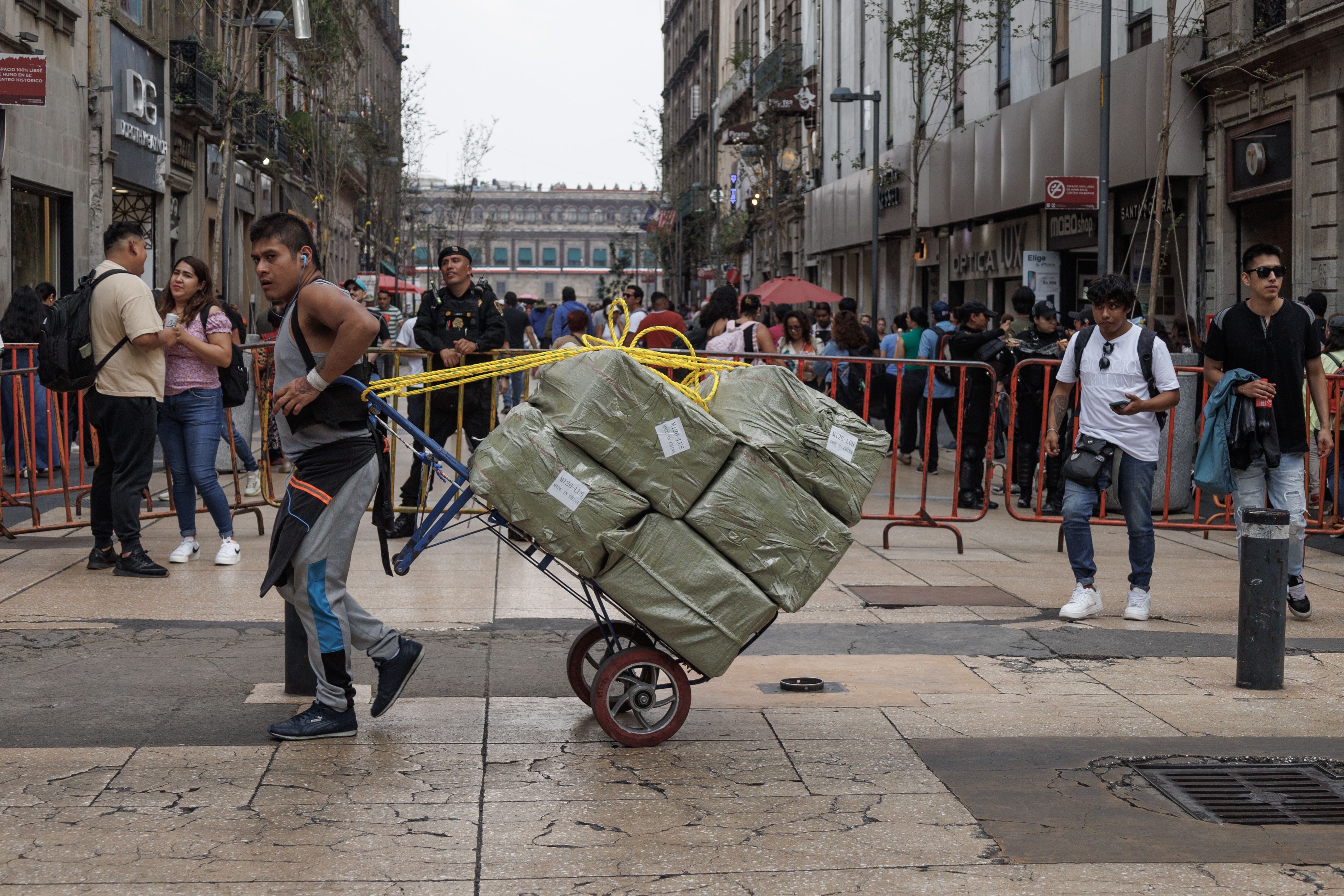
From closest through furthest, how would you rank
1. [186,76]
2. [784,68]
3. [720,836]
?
[720,836], [186,76], [784,68]

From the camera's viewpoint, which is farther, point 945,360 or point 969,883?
point 945,360

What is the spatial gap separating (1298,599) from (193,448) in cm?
621

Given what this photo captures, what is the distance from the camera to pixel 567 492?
15.7 feet

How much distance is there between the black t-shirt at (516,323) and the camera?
814 inches

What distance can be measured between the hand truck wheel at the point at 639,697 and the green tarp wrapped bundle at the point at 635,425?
0.55 m

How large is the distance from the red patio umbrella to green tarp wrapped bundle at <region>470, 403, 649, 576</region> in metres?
19.4

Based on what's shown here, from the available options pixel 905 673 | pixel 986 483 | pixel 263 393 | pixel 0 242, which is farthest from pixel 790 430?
pixel 0 242

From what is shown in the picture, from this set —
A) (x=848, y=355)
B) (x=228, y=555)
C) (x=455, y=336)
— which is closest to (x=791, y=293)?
(x=848, y=355)

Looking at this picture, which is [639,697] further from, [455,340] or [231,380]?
[455,340]

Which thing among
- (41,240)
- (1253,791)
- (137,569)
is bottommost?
(1253,791)

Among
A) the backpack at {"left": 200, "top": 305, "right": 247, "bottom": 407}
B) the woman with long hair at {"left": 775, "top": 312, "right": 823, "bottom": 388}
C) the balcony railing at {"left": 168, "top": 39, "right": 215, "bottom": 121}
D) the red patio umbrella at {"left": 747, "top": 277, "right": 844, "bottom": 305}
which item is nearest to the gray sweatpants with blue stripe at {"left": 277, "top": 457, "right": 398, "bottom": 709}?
the backpack at {"left": 200, "top": 305, "right": 247, "bottom": 407}

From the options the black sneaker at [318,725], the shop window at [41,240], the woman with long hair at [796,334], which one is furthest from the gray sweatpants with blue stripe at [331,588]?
the shop window at [41,240]

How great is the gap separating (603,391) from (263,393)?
6.22 m

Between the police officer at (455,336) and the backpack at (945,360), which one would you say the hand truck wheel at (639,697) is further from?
the backpack at (945,360)
